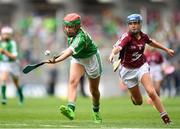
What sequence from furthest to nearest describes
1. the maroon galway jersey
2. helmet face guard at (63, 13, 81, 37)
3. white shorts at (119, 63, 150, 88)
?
white shorts at (119, 63, 150, 88) < the maroon galway jersey < helmet face guard at (63, 13, 81, 37)

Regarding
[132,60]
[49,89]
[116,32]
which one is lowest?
[49,89]

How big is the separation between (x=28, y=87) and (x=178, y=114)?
21765 millimetres

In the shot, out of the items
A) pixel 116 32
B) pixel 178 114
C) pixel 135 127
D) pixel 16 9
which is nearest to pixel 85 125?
pixel 135 127

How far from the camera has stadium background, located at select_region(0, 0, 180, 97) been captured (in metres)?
39.3

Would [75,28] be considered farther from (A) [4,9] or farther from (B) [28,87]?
(A) [4,9]

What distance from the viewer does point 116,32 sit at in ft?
135

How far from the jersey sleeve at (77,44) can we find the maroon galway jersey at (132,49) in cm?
82

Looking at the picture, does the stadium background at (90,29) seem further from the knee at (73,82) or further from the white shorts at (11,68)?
the knee at (73,82)

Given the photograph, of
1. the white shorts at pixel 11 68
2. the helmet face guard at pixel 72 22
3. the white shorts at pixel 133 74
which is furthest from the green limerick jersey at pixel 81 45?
the white shorts at pixel 11 68

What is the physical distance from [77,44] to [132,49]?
1353 mm

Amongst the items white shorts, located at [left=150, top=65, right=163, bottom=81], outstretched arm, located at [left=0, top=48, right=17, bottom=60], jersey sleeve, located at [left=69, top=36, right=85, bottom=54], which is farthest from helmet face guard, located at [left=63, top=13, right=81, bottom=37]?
white shorts, located at [left=150, top=65, right=163, bottom=81]

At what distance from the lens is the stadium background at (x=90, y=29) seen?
1545 inches

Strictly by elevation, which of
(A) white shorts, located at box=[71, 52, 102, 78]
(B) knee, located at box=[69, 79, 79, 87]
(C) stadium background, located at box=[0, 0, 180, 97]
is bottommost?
(C) stadium background, located at box=[0, 0, 180, 97]

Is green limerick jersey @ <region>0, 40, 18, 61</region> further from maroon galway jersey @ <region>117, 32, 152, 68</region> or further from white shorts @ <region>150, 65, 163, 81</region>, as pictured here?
maroon galway jersey @ <region>117, 32, 152, 68</region>
